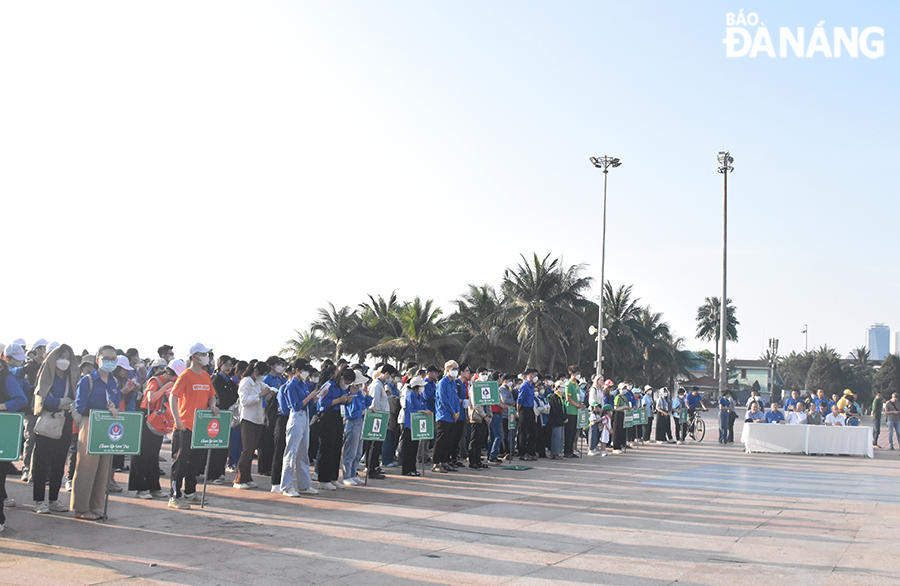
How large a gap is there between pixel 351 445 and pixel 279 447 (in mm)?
1424

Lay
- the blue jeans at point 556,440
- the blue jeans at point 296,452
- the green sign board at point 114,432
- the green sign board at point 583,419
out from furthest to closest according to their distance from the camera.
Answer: the green sign board at point 583,419
the blue jeans at point 556,440
the blue jeans at point 296,452
the green sign board at point 114,432

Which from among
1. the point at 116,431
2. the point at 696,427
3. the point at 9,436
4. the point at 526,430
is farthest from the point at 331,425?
the point at 696,427

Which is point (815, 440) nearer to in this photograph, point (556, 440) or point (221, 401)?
point (556, 440)

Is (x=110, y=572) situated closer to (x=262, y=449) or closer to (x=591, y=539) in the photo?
(x=591, y=539)

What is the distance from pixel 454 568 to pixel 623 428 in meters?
14.7

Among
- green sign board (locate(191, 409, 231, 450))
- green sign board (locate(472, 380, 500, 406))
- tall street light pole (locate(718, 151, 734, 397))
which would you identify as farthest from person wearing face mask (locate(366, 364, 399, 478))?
tall street light pole (locate(718, 151, 734, 397))

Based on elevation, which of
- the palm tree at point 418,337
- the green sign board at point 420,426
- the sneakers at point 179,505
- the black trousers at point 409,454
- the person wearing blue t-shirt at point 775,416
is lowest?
the sneakers at point 179,505

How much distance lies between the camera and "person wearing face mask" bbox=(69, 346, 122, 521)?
8.39 meters

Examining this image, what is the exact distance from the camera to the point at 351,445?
12266 mm

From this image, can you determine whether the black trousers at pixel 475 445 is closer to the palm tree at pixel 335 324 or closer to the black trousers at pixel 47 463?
the black trousers at pixel 47 463

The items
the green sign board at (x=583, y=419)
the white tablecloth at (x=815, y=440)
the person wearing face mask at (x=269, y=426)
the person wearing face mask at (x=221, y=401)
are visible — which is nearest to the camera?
the person wearing face mask at (x=221, y=401)

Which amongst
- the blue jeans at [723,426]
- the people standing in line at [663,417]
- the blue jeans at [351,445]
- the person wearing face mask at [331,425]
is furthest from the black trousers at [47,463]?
the blue jeans at [723,426]

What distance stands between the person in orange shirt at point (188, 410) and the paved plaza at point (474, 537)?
1.24 ft

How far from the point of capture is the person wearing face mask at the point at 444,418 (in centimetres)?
1398
